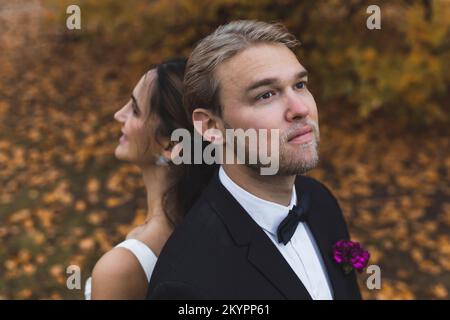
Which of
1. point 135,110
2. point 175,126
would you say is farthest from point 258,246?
point 135,110

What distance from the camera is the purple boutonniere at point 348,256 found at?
2.08m

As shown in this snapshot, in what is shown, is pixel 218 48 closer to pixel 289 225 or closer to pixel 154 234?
pixel 289 225

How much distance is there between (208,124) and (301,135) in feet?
1.25

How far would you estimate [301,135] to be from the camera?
1747 mm

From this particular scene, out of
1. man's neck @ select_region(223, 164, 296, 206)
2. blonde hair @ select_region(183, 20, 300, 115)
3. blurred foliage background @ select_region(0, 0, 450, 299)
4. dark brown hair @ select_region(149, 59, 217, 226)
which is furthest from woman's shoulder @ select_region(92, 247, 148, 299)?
blurred foliage background @ select_region(0, 0, 450, 299)

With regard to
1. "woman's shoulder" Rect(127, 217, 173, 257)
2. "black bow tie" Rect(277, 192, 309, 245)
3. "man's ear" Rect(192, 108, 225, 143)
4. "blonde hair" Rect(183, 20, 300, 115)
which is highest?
"blonde hair" Rect(183, 20, 300, 115)

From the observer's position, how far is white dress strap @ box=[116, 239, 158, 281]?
2207mm

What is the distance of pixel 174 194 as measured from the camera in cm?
244

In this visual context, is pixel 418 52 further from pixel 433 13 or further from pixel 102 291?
pixel 102 291

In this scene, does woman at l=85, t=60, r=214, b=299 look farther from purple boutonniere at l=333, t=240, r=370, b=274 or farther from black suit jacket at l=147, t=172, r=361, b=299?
purple boutonniere at l=333, t=240, r=370, b=274

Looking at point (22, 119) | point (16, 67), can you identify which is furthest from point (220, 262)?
point (16, 67)

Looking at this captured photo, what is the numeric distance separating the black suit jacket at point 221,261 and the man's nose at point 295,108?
1.34 ft

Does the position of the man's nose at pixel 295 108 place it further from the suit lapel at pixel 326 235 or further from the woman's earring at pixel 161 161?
the woman's earring at pixel 161 161

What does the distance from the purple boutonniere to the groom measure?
114 millimetres
